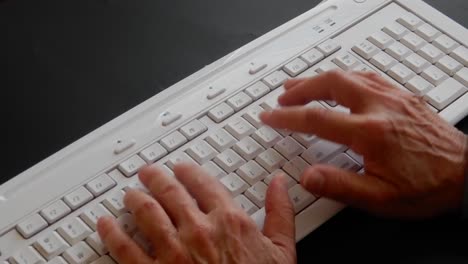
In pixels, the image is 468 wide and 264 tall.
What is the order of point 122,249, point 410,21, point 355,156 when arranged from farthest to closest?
point 410,21
point 355,156
point 122,249

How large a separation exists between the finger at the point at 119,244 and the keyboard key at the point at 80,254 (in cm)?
2

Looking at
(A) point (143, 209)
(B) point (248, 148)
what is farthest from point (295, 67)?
(A) point (143, 209)

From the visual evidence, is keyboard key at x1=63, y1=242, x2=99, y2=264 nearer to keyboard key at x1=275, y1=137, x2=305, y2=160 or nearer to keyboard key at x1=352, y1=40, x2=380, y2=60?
keyboard key at x1=275, y1=137, x2=305, y2=160

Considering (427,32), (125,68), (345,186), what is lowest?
(345,186)

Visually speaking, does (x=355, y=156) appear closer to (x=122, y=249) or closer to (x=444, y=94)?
(x=444, y=94)

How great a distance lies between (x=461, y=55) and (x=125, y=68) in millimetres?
375

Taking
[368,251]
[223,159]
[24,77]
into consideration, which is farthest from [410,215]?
[24,77]

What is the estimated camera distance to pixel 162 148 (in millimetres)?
664

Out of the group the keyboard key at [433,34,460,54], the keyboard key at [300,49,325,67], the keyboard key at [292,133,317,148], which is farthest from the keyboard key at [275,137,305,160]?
the keyboard key at [433,34,460,54]

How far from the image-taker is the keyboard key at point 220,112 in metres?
0.69

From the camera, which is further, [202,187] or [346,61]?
[346,61]

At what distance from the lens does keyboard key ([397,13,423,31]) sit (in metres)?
0.78

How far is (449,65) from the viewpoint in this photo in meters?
A: 0.74

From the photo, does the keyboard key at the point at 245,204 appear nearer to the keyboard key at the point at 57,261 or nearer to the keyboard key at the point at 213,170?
the keyboard key at the point at 213,170
